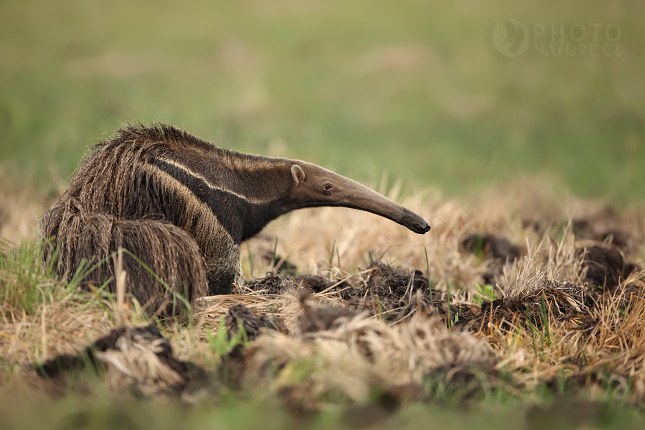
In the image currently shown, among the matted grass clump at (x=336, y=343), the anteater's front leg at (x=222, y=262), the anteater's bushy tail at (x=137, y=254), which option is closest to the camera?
the matted grass clump at (x=336, y=343)

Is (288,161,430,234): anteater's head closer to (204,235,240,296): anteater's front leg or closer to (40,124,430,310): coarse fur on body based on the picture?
(40,124,430,310): coarse fur on body

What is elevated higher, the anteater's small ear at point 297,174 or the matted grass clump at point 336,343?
the anteater's small ear at point 297,174

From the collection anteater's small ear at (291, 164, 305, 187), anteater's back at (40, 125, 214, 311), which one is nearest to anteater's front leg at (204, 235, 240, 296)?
anteater's back at (40, 125, 214, 311)

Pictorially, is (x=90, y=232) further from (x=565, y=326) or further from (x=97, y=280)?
(x=565, y=326)

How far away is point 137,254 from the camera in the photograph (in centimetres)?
414

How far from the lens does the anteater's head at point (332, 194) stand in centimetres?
543

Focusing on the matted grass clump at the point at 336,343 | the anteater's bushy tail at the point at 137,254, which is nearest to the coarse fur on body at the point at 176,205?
the anteater's bushy tail at the point at 137,254

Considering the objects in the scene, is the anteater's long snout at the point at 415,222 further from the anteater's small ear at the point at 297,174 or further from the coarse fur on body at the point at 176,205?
the anteater's small ear at the point at 297,174

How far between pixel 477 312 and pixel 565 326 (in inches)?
27.0

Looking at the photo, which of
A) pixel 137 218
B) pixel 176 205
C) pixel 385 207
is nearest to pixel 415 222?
pixel 385 207

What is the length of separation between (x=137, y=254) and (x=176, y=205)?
0.63 meters

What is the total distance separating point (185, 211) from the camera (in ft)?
15.3

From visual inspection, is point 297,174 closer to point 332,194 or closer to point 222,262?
point 332,194

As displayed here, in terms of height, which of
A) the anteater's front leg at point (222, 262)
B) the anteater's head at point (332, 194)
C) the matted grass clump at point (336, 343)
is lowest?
the matted grass clump at point (336, 343)
